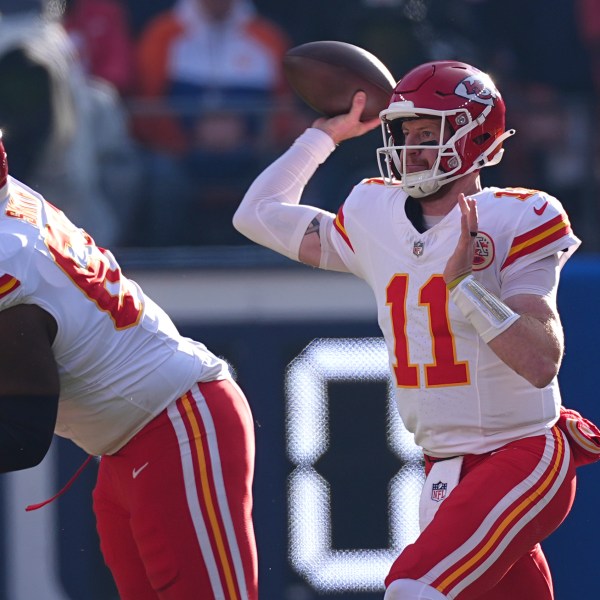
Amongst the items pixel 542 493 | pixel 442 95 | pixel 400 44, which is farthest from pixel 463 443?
pixel 400 44

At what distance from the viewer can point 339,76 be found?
3533 mm

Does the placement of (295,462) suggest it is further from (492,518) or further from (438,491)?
(492,518)

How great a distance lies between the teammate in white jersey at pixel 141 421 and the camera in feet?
9.55

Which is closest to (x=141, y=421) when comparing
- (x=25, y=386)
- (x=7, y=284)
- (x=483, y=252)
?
(x=25, y=386)

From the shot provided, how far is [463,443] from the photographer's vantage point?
3.08 metres

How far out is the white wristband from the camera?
2824 mm

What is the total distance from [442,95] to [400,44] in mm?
2912

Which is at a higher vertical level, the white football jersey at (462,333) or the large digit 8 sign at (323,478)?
the white football jersey at (462,333)

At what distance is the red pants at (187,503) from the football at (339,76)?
2.98 feet

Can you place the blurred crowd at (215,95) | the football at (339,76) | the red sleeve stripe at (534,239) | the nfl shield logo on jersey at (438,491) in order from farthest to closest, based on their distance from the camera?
the blurred crowd at (215,95) → the football at (339,76) → the nfl shield logo on jersey at (438,491) → the red sleeve stripe at (534,239)

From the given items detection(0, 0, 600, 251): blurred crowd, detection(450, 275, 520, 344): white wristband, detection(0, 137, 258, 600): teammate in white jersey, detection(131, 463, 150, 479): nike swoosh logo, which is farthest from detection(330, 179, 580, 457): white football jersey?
detection(0, 0, 600, 251): blurred crowd

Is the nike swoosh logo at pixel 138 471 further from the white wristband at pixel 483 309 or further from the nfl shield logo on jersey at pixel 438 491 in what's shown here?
the white wristband at pixel 483 309

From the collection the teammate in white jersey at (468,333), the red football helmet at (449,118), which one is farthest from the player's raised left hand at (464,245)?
the red football helmet at (449,118)

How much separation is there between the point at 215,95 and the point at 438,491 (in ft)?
11.4
